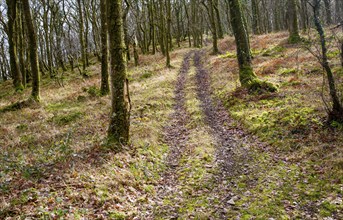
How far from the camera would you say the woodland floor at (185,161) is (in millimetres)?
5340

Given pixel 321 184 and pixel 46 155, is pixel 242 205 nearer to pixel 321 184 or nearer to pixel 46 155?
pixel 321 184

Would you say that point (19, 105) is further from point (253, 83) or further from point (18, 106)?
point (253, 83)

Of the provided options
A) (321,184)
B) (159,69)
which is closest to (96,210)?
(321,184)

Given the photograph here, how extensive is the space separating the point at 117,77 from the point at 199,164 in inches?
139

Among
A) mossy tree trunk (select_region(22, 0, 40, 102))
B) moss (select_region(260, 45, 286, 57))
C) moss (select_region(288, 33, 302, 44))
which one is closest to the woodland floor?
mossy tree trunk (select_region(22, 0, 40, 102))

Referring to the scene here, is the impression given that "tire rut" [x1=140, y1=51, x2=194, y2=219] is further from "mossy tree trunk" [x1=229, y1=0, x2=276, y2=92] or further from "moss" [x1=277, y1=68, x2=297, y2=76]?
"moss" [x1=277, y1=68, x2=297, y2=76]

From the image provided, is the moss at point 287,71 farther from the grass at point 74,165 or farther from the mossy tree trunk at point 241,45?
the grass at point 74,165

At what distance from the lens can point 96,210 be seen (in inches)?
207

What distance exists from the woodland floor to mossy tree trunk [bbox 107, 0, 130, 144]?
57cm

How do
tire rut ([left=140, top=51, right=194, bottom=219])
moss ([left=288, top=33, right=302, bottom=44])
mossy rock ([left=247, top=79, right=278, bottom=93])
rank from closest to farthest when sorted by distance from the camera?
tire rut ([left=140, top=51, right=194, bottom=219]) < mossy rock ([left=247, top=79, right=278, bottom=93]) < moss ([left=288, top=33, right=302, bottom=44])

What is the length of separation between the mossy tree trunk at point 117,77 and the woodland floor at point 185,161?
1.88ft

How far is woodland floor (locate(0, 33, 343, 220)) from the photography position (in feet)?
17.5

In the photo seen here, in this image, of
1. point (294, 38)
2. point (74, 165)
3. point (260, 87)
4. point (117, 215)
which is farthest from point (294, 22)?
point (117, 215)

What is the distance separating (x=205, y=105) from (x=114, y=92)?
6629 millimetres
